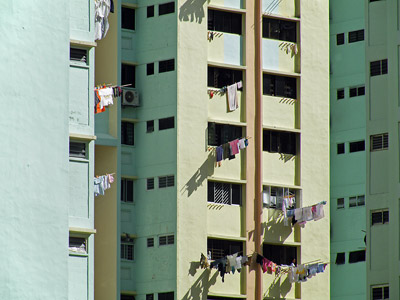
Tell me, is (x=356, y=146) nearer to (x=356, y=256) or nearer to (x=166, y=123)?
(x=356, y=256)

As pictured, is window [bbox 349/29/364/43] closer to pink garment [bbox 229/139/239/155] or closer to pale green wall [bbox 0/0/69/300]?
pink garment [bbox 229/139/239/155]

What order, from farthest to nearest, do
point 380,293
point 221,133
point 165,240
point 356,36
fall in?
point 356,36, point 221,133, point 165,240, point 380,293

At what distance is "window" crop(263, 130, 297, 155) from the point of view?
159 feet

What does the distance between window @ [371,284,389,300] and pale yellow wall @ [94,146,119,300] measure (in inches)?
332

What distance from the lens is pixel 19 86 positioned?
22.1 m

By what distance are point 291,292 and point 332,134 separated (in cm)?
664

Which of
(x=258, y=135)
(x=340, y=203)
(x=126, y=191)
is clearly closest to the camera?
(x=126, y=191)

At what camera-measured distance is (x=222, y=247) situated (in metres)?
46.5

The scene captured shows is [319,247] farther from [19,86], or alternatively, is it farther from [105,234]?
[19,86]

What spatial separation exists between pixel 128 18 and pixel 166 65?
86.6 inches

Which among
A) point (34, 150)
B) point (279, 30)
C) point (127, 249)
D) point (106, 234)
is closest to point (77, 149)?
point (34, 150)

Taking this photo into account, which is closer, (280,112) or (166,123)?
(166,123)

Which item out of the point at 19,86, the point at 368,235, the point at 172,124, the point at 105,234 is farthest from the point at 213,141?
the point at 19,86

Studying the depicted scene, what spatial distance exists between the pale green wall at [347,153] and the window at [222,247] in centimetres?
512
